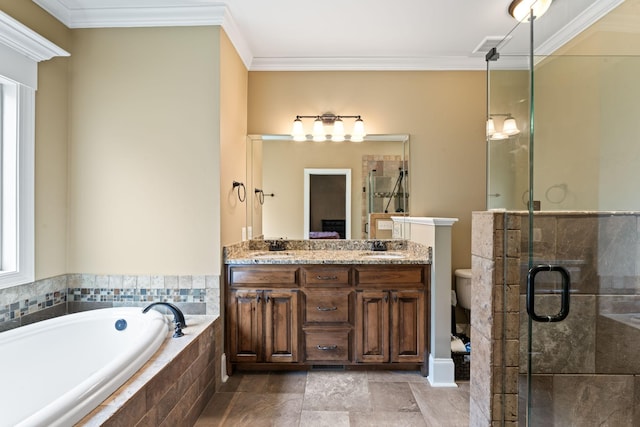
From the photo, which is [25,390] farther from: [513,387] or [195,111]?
[513,387]

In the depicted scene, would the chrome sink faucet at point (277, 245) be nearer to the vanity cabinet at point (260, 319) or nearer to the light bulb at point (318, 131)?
the vanity cabinet at point (260, 319)

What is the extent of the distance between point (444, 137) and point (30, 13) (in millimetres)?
3060

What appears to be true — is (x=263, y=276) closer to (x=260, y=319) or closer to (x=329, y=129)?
(x=260, y=319)

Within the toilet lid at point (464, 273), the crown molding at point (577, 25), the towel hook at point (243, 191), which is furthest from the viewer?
the toilet lid at point (464, 273)

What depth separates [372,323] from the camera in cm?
246

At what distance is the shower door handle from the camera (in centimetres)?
126

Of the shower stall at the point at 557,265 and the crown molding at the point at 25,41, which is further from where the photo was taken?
the crown molding at the point at 25,41

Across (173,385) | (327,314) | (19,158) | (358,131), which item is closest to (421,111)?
(358,131)

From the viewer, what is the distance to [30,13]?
1990 millimetres

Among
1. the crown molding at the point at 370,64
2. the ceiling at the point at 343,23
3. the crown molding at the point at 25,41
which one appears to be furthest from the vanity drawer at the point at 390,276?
the crown molding at the point at 25,41

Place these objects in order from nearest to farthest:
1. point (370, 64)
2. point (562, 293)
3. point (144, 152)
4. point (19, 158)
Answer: point (562, 293), point (19, 158), point (144, 152), point (370, 64)

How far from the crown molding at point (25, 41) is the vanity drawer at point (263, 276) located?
1.74m

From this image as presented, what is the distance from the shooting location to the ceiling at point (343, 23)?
216cm

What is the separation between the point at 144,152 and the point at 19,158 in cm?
65
